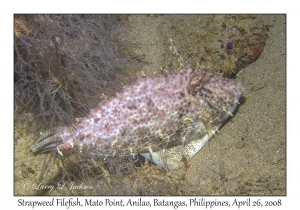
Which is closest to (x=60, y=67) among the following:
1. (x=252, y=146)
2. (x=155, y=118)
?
(x=155, y=118)

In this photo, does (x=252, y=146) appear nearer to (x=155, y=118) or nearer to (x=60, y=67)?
(x=155, y=118)

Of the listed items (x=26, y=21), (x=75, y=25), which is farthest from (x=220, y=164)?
(x=26, y=21)

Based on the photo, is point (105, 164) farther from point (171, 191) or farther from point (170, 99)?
point (170, 99)

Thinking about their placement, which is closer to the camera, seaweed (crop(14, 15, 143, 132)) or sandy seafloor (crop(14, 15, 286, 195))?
sandy seafloor (crop(14, 15, 286, 195))

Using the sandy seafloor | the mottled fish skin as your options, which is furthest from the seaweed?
the sandy seafloor

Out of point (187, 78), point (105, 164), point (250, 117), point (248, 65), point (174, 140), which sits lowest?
point (105, 164)

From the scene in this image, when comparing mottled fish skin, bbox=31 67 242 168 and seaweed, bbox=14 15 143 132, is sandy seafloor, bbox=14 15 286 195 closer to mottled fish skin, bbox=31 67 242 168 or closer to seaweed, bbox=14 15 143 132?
mottled fish skin, bbox=31 67 242 168

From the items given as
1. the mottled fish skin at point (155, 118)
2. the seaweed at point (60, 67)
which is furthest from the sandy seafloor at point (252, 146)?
the seaweed at point (60, 67)
